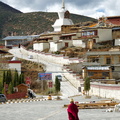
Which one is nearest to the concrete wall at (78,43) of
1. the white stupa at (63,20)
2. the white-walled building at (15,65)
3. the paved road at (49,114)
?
the white stupa at (63,20)

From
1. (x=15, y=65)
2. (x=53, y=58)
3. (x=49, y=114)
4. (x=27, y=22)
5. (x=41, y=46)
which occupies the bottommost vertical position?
(x=49, y=114)

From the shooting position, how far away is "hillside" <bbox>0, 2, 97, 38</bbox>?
151m

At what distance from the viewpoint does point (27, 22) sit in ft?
518

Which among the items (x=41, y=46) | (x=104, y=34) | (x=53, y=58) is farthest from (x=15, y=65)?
(x=104, y=34)

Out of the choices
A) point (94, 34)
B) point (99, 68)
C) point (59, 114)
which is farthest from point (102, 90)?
point (94, 34)

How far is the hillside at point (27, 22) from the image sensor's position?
496ft

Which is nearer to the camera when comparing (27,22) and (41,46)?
(41,46)

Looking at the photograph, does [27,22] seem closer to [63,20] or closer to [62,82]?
[63,20]

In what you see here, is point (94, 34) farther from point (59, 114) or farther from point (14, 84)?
point (59, 114)

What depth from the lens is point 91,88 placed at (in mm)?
48031

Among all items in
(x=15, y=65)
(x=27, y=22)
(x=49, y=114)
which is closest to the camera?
(x=49, y=114)

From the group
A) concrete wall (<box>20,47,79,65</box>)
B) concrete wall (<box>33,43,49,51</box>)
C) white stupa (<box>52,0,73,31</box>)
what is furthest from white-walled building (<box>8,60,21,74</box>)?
white stupa (<box>52,0,73,31</box>)

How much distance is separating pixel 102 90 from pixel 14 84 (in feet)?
40.8

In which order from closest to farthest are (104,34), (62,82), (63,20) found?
(62,82)
(104,34)
(63,20)
